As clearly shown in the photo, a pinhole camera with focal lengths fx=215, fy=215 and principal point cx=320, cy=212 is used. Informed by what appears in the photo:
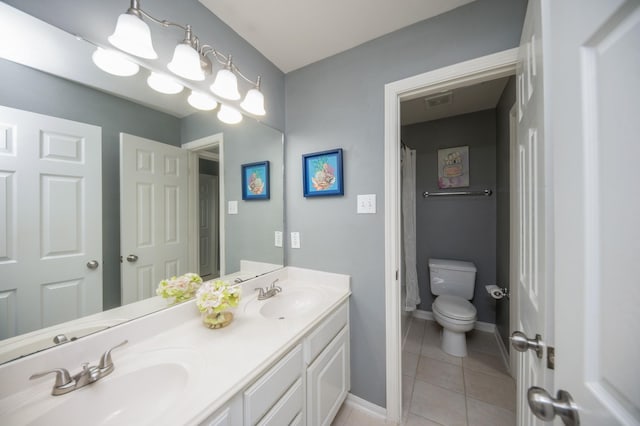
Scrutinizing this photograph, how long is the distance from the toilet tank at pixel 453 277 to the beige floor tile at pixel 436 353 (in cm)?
52

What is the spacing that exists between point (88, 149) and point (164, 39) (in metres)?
0.61

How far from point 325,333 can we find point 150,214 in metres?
1.06

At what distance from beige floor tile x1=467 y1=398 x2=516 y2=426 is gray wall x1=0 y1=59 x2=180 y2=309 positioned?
2.10 m

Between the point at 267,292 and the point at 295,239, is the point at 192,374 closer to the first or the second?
the point at 267,292

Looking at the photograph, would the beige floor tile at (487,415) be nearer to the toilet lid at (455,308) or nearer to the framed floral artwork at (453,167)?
the toilet lid at (455,308)

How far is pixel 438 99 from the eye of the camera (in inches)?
81.3

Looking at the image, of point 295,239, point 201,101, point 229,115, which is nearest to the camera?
point 201,101

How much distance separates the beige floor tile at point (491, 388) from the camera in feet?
4.88

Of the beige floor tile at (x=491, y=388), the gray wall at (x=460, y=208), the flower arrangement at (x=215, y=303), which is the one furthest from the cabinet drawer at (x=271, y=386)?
the gray wall at (x=460, y=208)

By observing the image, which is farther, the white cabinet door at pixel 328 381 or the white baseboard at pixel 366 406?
the white baseboard at pixel 366 406

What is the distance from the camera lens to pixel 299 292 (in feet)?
4.85

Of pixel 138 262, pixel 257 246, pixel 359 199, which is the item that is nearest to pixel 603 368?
pixel 359 199

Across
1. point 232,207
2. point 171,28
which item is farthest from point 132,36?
point 232,207

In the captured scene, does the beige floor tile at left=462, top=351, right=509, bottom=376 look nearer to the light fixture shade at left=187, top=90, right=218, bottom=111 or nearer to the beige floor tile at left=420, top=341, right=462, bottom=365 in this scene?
the beige floor tile at left=420, top=341, right=462, bottom=365
